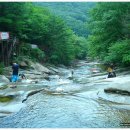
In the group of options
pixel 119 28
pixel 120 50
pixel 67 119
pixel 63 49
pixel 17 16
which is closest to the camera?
pixel 67 119

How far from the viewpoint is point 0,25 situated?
31516 mm

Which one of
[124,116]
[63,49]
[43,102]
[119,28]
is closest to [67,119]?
[124,116]

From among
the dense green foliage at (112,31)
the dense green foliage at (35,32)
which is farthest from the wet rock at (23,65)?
the dense green foliage at (112,31)

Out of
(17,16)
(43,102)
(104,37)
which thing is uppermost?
(17,16)

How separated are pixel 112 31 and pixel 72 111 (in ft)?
64.6

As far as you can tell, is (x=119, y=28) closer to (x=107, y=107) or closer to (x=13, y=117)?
(x=107, y=107)

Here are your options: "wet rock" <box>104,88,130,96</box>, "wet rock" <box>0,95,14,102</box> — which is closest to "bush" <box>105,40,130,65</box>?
"wet rock" <box>104,88,130,96</box>

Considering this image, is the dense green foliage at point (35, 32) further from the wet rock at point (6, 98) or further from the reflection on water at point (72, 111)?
the reflection on water at point (72, 111)

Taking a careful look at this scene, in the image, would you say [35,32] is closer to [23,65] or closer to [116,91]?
[23,65]

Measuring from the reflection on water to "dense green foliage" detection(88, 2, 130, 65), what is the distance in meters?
11.0

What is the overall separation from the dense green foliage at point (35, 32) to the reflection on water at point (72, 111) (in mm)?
17991

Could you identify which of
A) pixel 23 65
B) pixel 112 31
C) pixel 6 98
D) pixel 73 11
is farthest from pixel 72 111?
pixel 73 11

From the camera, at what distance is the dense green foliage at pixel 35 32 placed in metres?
30.9

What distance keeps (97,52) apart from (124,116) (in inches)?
914
